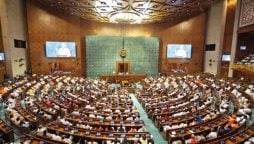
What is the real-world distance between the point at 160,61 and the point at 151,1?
14104 millimetres

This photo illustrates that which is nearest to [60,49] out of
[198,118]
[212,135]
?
[198,118]

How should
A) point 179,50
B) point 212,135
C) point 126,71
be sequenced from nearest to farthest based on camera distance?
point 212,135
point 126,71
point 179,50

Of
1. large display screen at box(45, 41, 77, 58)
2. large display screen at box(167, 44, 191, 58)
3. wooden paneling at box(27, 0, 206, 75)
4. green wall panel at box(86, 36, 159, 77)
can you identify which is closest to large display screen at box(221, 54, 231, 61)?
wooden paneling at box(27, 0, 206, 75)

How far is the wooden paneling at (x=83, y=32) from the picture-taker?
1012 inches

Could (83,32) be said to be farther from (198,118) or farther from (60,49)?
(198,118)

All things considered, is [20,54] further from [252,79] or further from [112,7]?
[252,79]

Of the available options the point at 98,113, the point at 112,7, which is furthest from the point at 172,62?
the point at 98,113

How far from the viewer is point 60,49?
2728 cm

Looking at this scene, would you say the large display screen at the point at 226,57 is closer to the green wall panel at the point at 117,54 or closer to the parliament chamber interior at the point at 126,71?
the parliament chamber interior at the point at 126,71

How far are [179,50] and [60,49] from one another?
19.7 meters

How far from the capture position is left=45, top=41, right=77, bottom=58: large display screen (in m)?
26.6

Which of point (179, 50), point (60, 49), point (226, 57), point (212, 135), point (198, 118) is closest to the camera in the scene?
point (212, 135)

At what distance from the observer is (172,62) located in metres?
30.9

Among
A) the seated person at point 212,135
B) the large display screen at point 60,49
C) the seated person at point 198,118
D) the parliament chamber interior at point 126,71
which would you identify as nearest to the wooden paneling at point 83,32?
the parliament chamber interior at point 126,71
